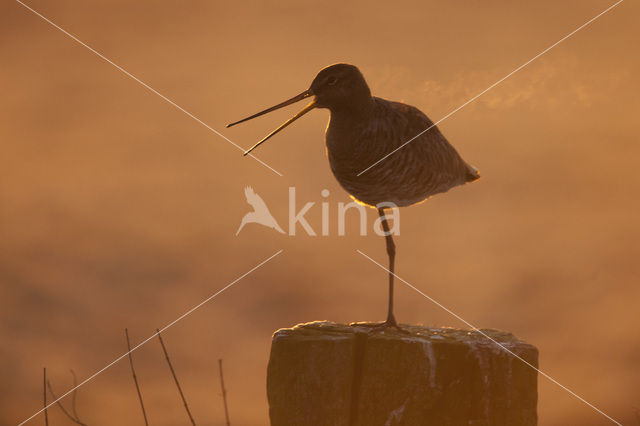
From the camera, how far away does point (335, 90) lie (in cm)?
817

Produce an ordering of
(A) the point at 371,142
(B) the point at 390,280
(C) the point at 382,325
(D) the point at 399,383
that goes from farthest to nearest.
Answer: (B) the point at 390,280
(A) the point at 371,142
(C) the point at 382,325
(D) the point at 399,383

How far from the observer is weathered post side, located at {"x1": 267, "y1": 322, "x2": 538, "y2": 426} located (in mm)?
6942

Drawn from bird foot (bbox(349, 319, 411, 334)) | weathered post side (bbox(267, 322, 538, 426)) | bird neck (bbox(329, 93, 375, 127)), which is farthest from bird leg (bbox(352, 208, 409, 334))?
bird neck (bbox(329, 93, 375, 127))

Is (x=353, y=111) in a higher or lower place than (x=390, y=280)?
higher

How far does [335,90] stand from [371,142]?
2.51ft

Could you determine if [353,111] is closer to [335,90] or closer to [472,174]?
[335,90]

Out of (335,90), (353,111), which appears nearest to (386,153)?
(353,111)

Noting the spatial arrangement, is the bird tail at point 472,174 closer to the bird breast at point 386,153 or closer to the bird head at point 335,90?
the bird breast at point 386,153

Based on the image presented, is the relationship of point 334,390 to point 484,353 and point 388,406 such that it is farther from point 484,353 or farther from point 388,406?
point 484,353

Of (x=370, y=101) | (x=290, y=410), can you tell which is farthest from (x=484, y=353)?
(x=370, y=101)

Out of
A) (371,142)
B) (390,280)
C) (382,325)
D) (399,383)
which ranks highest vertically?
(371,142)

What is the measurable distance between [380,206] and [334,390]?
9.86 feet

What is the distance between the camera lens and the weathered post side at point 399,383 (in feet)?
22.8

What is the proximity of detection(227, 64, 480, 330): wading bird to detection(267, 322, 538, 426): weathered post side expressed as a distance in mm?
952
